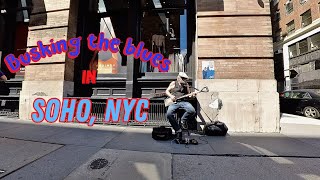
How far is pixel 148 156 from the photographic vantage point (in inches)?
172

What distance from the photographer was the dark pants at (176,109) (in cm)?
547

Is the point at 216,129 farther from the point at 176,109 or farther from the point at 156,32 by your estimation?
the point at 156,32

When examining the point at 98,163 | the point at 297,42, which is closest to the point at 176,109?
the point at 98,163

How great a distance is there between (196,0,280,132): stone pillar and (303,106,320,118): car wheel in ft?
19.8

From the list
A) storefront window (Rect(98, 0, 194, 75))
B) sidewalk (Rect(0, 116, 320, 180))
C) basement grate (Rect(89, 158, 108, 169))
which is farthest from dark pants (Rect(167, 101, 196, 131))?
storefront window (Rect(98, 0, 194, 75))

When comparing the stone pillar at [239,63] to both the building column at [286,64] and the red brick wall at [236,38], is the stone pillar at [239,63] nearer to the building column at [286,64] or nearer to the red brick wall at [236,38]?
the red brick wall at [236,38]

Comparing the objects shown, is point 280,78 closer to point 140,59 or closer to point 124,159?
point 140,59

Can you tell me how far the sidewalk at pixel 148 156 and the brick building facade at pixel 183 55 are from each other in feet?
4.31

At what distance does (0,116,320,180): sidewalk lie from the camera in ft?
11.7

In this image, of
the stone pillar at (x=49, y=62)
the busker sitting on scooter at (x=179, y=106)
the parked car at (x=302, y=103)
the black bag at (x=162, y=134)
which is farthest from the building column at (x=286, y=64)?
the stone pillar at (x=49, y=62)

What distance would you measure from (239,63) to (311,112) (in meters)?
7.08

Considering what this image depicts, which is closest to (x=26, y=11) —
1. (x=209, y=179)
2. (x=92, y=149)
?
(x=92, y=149)

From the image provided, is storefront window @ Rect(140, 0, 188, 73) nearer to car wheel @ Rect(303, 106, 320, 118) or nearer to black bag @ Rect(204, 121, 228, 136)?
black bag @ Rect(204, 121, 228, 136)

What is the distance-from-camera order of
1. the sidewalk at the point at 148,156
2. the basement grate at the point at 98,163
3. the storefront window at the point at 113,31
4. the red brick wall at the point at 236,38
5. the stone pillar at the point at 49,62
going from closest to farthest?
the sidewalk at the point at 148,156, the basement grate at the point at 98,163, the red brick wall at the point at 236,38, the stone pillar at the point at 49,62, the storefront window at the point at 113,31
